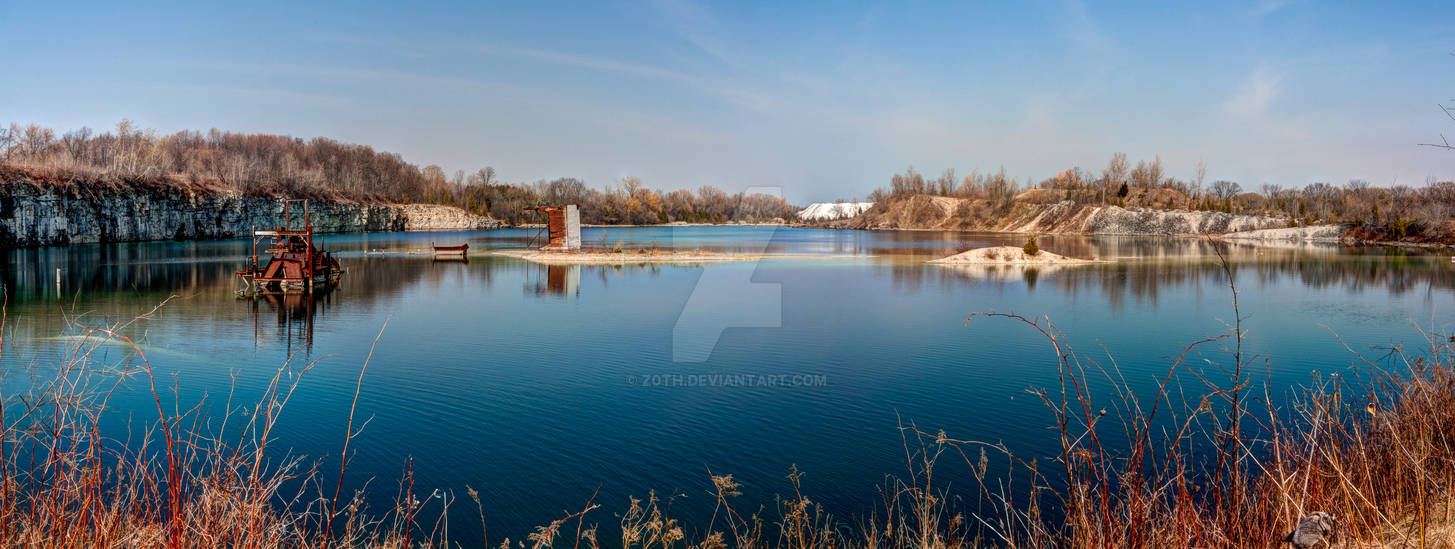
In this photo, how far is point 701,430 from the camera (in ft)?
29.8

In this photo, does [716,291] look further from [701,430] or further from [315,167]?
[315,167]

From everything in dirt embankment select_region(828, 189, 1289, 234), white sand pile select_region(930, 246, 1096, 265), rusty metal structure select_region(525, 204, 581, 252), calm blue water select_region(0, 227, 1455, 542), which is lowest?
calm blue water select_region(0, 227, 1455, 542)

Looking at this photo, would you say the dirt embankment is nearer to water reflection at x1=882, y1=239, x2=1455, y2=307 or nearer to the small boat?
water reflection at x1=882, y1=239, x2=1455, y2=307

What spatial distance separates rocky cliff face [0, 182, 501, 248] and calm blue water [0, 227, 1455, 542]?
1041 inches

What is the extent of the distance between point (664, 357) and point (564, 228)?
3002 centimetres

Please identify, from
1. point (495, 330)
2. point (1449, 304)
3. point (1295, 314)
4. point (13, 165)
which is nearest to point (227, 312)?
point (495, 330)

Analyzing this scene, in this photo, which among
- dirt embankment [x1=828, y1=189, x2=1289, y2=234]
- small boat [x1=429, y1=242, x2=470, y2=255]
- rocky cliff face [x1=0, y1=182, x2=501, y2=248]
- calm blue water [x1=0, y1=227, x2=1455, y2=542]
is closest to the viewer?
calm blue water [x1=0, y1=227, x2=1455, y2=542]

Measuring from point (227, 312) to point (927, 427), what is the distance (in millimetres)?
17070

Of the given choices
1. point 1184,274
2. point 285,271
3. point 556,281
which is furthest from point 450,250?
point 1184,274

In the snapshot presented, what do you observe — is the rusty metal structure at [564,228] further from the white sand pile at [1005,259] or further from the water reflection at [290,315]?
the white sand pile at [1005,259]

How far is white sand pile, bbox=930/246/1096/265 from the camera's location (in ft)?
115

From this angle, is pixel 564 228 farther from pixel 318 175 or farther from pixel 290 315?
pixel 318 175

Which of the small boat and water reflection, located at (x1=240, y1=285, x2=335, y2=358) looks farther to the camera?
the small boat

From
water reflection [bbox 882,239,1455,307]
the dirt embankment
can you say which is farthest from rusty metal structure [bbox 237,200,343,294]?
the dirt embankment
